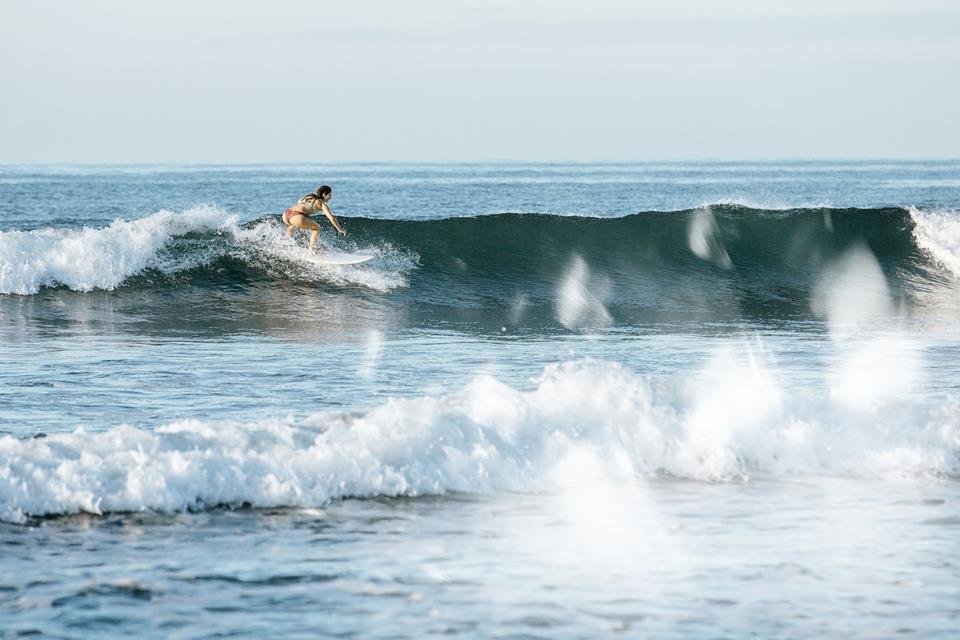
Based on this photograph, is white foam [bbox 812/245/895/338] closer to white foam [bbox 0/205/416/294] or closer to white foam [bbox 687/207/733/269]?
white foam [bbox 687/207/733/269]

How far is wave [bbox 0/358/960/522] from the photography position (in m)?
7.68

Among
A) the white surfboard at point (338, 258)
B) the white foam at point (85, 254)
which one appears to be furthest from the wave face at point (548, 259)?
the white surfboard at point (338, 258)

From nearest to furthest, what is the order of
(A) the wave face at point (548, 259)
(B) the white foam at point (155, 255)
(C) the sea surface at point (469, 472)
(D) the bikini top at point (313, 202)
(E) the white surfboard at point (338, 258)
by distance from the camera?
(C) the sea surface at point (469, 472), (D) the bikini top at point (313, 202), (B) the white foam at point (155, 255), (A) the wave face at point (548, 259), (E) the white surfboard at point (338, 258)

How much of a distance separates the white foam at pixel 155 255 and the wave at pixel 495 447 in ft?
36.5

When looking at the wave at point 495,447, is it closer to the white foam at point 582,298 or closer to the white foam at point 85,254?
the white foam at point 582,298

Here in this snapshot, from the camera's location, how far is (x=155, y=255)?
2088 cm

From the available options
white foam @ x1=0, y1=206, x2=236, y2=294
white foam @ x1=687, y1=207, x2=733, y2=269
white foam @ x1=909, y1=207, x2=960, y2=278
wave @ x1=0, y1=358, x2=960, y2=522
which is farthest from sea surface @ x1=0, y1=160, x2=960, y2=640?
white foam @ x1=909, y1=207, x2=960, y2=278

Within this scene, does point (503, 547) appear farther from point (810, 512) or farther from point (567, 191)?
point (567, 191)

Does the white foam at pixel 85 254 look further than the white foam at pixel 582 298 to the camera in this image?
Yes

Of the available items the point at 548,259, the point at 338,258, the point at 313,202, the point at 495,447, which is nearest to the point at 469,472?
the point at 495,447

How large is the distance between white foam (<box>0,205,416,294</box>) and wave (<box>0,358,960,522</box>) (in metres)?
11.1

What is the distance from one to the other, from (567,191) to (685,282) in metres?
46.6

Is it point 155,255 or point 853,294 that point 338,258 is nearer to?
point 155,255

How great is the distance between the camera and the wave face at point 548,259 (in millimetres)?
19797
